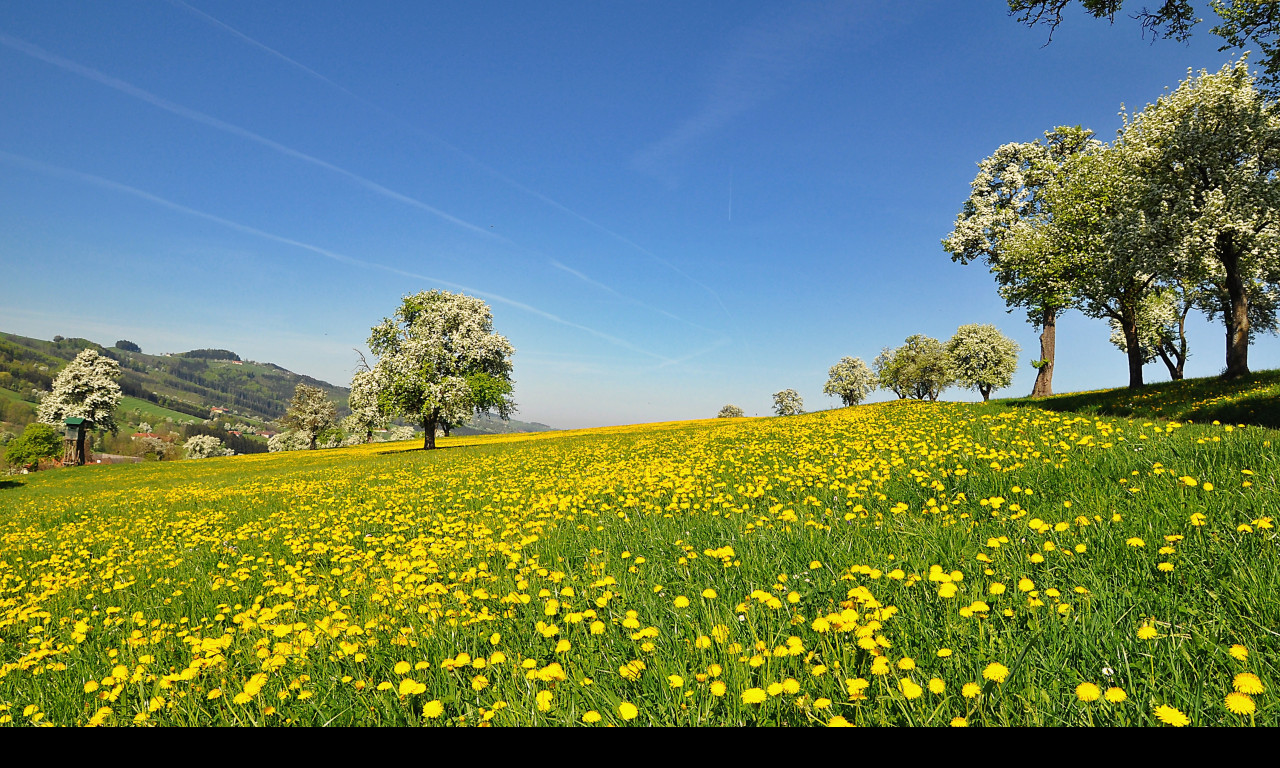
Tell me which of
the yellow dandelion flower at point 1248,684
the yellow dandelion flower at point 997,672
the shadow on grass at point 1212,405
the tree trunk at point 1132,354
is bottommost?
the yellow dandelion flower at point 997,672

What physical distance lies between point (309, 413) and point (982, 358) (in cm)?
10111

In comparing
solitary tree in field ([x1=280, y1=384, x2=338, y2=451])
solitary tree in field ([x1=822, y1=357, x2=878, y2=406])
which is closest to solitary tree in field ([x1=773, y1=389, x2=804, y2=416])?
solitary tree in field ([x1=822, y1=357, x2=878, y2=406])

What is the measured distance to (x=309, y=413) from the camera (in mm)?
82750

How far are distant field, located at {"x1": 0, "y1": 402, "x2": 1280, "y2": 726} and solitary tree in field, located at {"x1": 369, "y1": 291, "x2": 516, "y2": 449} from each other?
28.7 m

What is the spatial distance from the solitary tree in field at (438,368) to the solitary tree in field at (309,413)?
49.4 metres

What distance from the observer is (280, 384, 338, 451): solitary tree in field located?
8269cm

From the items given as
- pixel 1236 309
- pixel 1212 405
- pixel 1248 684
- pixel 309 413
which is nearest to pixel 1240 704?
pixel 1248 684

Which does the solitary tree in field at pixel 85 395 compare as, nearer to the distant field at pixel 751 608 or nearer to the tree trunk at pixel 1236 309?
the distant field at pixel 751 608

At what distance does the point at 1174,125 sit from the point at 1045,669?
25586mm

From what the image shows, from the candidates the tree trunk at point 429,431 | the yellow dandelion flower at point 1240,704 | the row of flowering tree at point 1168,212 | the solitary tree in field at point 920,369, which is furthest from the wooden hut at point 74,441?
the solitary tree in field at point 920,369

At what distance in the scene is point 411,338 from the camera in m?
40.4

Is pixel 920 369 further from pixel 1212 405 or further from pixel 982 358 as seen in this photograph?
pixel 1212 405

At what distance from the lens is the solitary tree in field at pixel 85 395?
5691cm
